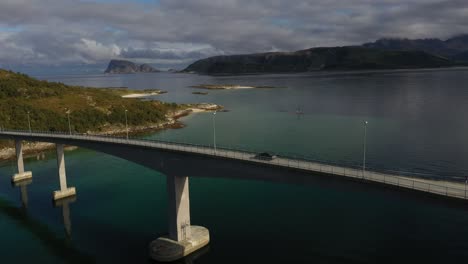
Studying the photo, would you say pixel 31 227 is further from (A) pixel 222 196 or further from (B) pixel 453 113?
(B) pixel 453 113

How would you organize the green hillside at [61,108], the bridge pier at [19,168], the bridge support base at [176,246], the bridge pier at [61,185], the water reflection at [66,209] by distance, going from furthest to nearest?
the green hillside at [61,108]
the bridge pier at [19,168]
the bridge pier at [61,185]
the water reflection at [66,209]
the bridge support base at [176,246]

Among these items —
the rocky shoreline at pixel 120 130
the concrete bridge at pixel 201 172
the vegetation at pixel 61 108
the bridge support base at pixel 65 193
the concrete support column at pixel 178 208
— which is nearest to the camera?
the concrete bridge at pixel 201 172

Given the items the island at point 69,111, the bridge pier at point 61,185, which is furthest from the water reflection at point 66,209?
the island at point 69,111

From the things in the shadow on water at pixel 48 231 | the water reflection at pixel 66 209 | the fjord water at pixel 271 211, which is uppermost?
the fjord water at pixel 271 211

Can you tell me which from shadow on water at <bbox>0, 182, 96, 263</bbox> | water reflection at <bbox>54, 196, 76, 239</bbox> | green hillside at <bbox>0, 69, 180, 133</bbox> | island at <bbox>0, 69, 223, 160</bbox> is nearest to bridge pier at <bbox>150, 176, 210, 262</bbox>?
shadow on water at <bbox>0, 182, 96, 263</bbox>

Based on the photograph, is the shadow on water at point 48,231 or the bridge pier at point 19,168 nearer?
the shadow on water at point 48,231

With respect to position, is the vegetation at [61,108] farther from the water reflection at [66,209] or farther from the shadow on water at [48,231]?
the water reflection at [66,209]
